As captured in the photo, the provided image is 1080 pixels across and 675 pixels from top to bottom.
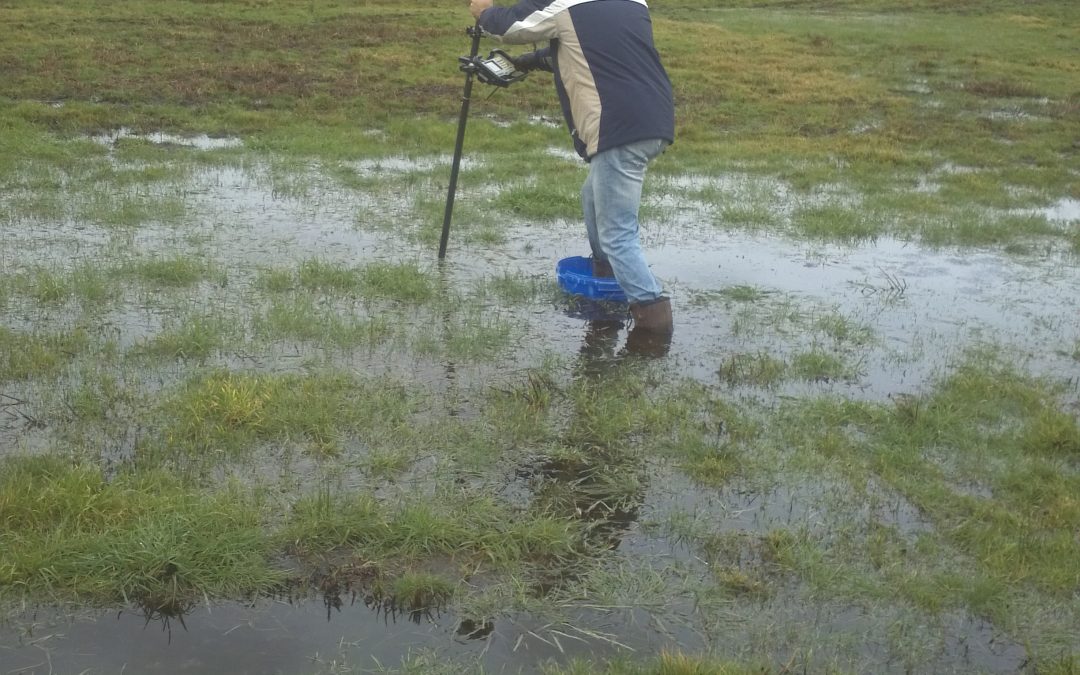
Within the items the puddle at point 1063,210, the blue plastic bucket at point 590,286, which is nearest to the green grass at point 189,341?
the blue plastic bucket at point 590,286

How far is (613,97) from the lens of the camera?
730cm

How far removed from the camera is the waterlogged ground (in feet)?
14.1

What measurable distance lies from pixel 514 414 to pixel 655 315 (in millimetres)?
1721

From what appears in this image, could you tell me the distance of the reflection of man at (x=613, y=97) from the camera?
284 inches

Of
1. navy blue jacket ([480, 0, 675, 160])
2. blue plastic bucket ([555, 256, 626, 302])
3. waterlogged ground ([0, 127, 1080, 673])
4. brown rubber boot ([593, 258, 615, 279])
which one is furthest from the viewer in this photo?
brown rubber boot ([593, 258, 615, 279])

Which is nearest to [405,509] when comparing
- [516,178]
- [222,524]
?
[222,524]

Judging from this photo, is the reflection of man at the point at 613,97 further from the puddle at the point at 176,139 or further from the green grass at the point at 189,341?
the puddle at the point at 176,139

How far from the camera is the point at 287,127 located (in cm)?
1460

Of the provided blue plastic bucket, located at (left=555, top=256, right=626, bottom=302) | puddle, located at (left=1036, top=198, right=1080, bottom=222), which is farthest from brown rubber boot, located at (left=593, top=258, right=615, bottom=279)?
puddle, located at (left=1036, top=198, right=1080, bottom=222)

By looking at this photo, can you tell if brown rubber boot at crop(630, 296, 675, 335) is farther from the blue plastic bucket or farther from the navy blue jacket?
the navy blue jacket

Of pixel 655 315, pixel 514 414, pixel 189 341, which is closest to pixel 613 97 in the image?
pixel 655 315

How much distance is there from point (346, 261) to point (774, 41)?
724 inches

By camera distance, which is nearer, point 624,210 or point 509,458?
point 509,458

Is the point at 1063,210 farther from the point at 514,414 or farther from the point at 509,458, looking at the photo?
the point at 509,458
